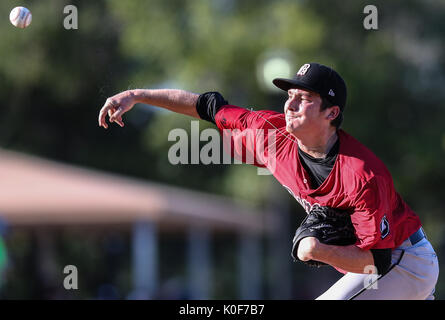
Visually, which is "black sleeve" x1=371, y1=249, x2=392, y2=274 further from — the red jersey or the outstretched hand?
the outstretched hand

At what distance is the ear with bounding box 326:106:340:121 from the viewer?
5574 millimetres

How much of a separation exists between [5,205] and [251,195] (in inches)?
345

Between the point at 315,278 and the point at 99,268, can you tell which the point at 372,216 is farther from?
the point at 315,278

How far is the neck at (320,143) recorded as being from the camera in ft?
18.4

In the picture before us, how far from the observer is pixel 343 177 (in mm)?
5262

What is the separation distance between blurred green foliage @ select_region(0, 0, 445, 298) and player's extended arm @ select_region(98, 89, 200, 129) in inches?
508

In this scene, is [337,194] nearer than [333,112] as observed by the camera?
Yes

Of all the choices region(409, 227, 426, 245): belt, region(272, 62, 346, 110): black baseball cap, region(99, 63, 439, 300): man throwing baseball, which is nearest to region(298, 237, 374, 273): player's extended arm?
region(99, 63, 439, 300): man throwing baseball

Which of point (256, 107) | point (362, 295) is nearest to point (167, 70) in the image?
point (256, 107)

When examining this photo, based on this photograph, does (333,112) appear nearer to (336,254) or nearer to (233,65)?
(336,254)

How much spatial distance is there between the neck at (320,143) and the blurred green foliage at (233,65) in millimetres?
13493

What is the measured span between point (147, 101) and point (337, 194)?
1865 millimetres

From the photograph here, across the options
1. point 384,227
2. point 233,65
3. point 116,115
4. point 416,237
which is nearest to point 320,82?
point 384,227

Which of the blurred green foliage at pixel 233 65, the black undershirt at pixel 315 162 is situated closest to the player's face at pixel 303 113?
the black undershirt at pixel 315 162
